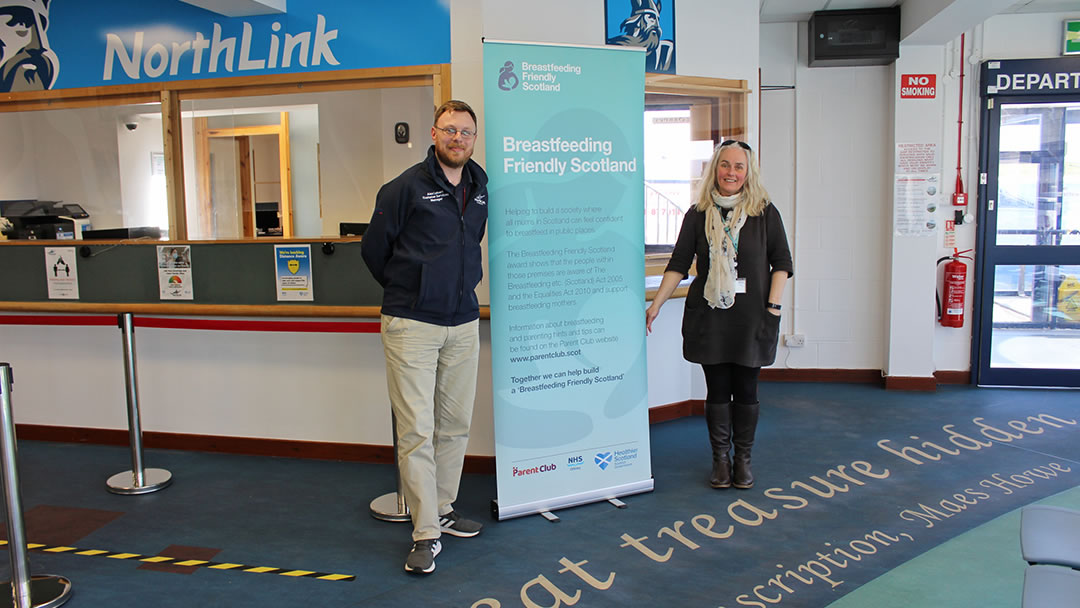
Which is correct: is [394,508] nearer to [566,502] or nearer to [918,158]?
[566,502]

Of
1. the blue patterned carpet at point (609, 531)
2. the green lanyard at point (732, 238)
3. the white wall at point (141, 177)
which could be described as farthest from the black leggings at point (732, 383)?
the white wall at point (141, 177)

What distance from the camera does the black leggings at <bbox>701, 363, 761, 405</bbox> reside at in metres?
3.69

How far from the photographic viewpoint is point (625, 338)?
3592 mm

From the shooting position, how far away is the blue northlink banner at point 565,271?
332 centimetres

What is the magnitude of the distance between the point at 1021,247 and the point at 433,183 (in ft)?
16.1

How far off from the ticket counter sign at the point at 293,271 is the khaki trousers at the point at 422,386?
117 centimetres

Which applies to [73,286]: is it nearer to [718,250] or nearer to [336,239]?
[336,239]

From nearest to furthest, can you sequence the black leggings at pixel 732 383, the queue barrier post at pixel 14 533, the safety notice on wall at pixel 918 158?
1. the queue barrier post at pixel 14 533
2. the black leggings at pixel 732 383
3. the safety notice on wall at pixel 918 158

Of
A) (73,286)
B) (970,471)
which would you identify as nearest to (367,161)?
(73,286)

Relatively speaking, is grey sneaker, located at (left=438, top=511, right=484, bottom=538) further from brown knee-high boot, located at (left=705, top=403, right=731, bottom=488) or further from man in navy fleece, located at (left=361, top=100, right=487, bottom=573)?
brown knee-high boot, located at (left=705, top=403, right=731, bottom=488)

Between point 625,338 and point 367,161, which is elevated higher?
point 367,161

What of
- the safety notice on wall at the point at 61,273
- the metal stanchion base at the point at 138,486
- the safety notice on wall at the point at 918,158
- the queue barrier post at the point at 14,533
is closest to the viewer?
the queue barrier post at the point at 14,533

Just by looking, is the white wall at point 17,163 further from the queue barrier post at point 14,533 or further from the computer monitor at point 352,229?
the queue barrier post at point 14,533

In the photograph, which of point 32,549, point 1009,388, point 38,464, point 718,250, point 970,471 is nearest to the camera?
point 32,549
